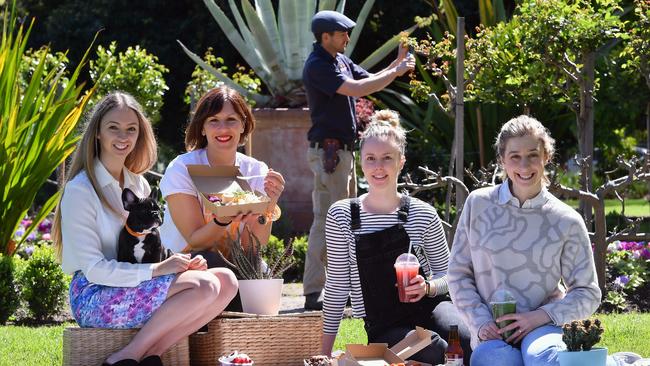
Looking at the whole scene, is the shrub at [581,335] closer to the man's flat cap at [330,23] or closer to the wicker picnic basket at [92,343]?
the wicker picnic basket at [92,343]

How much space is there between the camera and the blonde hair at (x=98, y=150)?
4871 millimetres

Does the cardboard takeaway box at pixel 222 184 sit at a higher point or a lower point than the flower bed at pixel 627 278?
higher

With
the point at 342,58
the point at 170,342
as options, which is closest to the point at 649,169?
the point at 342,58

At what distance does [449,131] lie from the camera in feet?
40.3

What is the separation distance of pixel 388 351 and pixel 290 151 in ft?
20.4

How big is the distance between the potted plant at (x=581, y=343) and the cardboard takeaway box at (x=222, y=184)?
67.2 inches

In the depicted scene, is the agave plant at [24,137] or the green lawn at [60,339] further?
the agave plant at [24,137]

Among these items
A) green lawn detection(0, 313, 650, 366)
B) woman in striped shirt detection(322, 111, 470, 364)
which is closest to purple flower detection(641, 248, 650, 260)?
green lawn detection(0, 313, 650, 366)

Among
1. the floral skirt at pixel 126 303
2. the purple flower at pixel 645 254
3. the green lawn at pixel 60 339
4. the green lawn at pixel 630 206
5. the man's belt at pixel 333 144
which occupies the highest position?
the man's belt at pixel 333 144

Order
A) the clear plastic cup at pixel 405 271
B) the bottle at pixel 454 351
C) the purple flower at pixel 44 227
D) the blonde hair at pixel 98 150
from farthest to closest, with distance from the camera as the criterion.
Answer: the purple flower at pixel 44 227 → the blonde hair at pixel 98 150 → the clear plastic cup at pixel 405 271 → the bottle at pixel 454 351

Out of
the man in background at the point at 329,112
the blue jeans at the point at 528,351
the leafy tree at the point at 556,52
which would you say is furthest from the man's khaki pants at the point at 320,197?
the blue jeans at the point at 528,351

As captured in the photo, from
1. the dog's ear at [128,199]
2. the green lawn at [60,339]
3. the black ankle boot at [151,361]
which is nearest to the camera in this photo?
the black ankle boot at [151,361]

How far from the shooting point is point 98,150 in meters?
4.98

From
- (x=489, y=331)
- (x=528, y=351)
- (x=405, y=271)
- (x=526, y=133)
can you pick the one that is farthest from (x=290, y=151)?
(x=528, y=351)
